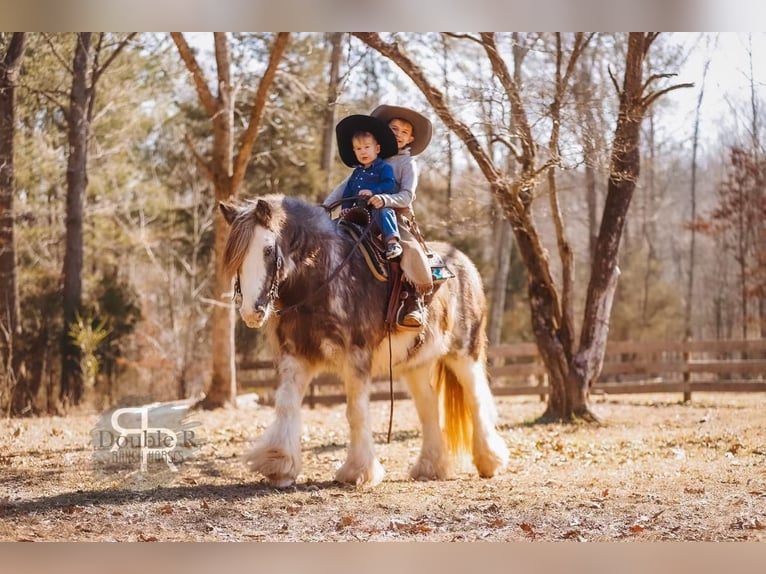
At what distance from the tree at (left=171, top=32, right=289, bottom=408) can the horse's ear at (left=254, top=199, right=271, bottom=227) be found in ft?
11.2

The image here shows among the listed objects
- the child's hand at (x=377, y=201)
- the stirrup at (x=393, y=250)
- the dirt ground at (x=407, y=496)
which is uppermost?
the child's hand at (x=377, y=201)

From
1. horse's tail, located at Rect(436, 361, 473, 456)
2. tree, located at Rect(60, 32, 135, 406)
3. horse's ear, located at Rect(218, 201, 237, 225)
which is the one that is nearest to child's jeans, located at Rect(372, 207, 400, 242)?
horse's ear, located at Rect(218, 201, 237, 225)

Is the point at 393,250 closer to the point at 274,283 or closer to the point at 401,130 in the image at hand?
the point at 274,283

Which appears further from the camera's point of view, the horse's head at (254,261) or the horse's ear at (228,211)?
the horse's ear at (228,211)

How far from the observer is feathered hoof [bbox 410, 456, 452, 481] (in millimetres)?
6043

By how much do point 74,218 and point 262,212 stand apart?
684 centimetres

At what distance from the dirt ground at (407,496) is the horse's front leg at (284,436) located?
0.14m

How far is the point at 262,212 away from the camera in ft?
16.5

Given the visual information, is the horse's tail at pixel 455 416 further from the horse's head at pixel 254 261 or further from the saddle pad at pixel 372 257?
the horse's head at pixel 254 261

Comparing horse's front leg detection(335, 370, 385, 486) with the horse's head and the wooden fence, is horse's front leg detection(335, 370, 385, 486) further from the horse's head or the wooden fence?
the wooden fence

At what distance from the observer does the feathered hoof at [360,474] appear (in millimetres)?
5461

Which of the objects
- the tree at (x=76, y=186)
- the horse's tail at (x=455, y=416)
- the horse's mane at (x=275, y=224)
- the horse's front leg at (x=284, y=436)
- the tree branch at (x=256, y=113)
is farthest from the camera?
the tree at (x=76, y=186)

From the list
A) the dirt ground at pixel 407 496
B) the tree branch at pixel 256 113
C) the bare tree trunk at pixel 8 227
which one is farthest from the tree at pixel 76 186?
the dirt ground at pixel 407 496

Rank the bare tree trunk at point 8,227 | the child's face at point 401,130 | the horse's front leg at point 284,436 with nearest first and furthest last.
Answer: the horse's front leg at point 284,436 → the child's face at point 401,130 → the bare tree trunk at point 8,227
